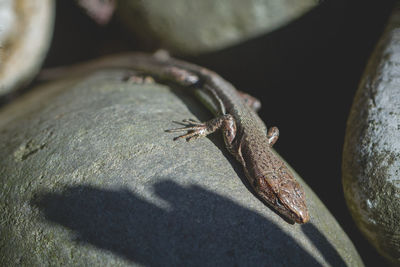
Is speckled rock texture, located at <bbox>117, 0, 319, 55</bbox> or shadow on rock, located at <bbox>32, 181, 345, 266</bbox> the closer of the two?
shadow on rock, located at <bbox>32, 181, 345, 266</bbox>

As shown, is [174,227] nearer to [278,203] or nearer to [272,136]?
[278,203]

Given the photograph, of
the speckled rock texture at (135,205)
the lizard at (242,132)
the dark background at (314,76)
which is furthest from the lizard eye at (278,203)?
the dark background at (314,76)

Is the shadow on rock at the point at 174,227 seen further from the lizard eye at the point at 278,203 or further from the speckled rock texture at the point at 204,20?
the speckled rock texture at the point at 204,20

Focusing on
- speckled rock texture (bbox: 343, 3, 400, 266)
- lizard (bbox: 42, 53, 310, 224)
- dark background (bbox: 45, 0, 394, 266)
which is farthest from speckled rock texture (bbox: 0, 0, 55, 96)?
speckled rock texture (bbox: 343, 3, 400, 266)

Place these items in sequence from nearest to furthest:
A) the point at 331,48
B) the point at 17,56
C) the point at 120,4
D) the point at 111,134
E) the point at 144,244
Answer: the point at 144,244 < the point at 111,134 < the point at 331,48 < the point at 17,56 < the point at 120,4

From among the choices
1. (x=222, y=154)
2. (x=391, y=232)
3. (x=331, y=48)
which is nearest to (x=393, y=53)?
(x=331, y=48)

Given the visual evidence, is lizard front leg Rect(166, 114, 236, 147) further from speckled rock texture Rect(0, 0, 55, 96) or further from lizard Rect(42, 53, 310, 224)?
speckled rock texture Rect(0, 0, 55, 96)

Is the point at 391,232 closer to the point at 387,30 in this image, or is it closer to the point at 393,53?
the point at 393,53
